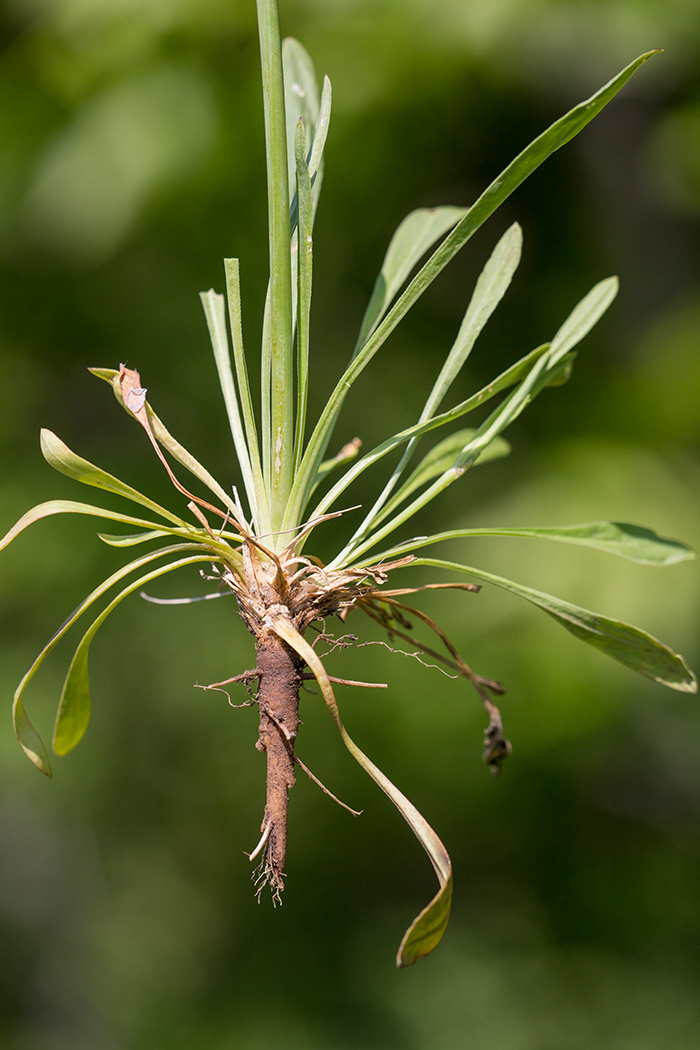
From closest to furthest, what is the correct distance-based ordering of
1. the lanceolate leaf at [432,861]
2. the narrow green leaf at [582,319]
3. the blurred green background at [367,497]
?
the lanceolate leaf at [432,861] → the narrow green leaf at [582,319] → the blurred green background at [367,497]

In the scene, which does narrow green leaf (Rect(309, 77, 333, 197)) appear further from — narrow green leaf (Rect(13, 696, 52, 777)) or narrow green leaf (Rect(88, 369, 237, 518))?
narrow green leaf (Rect(13, 696, 52, 777))

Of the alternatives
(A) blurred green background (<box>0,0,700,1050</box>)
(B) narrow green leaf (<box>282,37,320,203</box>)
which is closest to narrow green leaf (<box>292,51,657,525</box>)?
(B) narrow green leaf (<box>282,37,320,203</box>)

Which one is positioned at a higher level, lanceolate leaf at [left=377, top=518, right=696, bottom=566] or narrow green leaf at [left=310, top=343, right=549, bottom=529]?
narrow green leaf at [left=310, top=343, right=549, bottom=529]

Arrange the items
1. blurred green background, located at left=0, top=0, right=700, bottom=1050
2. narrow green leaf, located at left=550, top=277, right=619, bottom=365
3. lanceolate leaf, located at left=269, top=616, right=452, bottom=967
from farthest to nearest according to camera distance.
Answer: blurred green background, located at left=0, top=0, right=700, bottom=1050 → narrow green leaf, located at left=550, top=277, right=619, bottom=365 → lanceolate leaf, located at left=269, top=616, right=452, bottom=967

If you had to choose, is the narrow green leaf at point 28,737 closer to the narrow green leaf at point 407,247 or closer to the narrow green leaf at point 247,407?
the narrow green leaf at point 247,407

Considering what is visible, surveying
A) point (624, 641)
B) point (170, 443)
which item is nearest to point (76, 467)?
point (170, 443)

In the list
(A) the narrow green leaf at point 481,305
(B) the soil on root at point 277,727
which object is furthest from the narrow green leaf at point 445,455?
(B) the soil on root at point 277,727

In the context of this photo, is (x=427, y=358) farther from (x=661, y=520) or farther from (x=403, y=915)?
(x=403, y=915)
